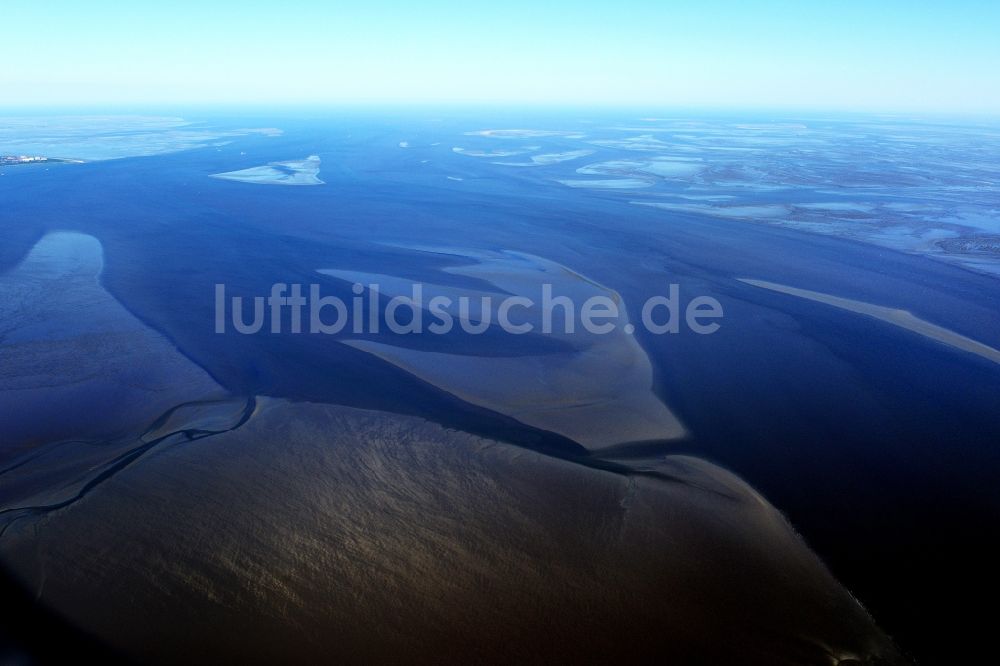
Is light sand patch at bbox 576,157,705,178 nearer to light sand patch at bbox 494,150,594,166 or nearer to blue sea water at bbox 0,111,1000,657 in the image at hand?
blue sea water at bbox 0,111,1000,657

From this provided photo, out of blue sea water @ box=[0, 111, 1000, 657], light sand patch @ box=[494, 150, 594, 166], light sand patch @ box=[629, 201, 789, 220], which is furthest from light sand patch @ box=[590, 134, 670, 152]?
light sand patch @ box=[629, 201, 789, 220]

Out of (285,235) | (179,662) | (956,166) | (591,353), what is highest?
(956,166)

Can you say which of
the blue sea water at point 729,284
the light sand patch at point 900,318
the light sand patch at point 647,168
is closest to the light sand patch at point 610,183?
the blue sea water at point 729,284

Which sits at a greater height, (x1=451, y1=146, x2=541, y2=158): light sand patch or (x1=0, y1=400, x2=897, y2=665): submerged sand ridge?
(x1=451, y1=146, x2=541, y2=158): light sand patch

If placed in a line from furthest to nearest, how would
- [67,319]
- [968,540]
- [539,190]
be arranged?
1. [539,190]
2. [67,319]
3. [968,540]

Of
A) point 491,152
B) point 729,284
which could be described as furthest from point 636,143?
point 729,284

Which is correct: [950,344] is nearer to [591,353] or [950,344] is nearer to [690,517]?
[591,353]

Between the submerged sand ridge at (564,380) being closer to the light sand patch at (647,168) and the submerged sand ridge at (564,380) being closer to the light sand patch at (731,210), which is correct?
the light sand patch at (731,210)

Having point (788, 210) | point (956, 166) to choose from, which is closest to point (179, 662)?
point (788, 210)
